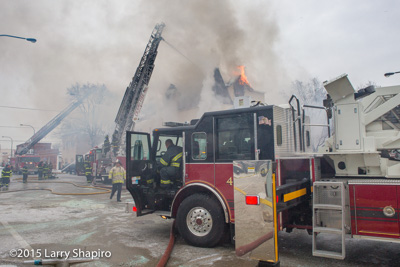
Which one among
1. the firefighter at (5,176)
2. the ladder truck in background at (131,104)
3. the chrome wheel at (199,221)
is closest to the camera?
the chrome wheel at (199,221)

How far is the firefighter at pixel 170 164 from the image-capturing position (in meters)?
5.58

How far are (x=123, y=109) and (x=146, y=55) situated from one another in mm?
3277

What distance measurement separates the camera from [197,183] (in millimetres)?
5145

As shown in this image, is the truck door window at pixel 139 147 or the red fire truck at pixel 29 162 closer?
the truck door window at pixel 139 147

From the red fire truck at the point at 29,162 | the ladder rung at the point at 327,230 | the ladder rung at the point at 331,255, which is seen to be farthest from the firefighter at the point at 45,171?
the ladder rung at the point at 331,255

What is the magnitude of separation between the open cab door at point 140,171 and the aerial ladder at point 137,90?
9.86 meters

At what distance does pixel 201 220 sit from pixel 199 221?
44 mm

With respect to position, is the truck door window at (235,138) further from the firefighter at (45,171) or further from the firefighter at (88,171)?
the firefighter at (45,171)

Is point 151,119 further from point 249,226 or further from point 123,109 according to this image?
point 249,226

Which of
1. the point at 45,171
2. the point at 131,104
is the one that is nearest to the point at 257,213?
the point at 131,104

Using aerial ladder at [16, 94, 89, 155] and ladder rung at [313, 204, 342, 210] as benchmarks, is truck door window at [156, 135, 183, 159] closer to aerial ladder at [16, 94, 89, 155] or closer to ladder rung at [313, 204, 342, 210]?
ladder rung at [313, 204, 342, 210]

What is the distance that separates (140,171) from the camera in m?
6.04

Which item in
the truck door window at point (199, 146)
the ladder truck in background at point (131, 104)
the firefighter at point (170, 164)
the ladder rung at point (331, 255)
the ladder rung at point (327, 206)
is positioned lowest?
the ladder rung at point (331, 255)

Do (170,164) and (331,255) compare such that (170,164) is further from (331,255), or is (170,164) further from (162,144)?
(331,255)
